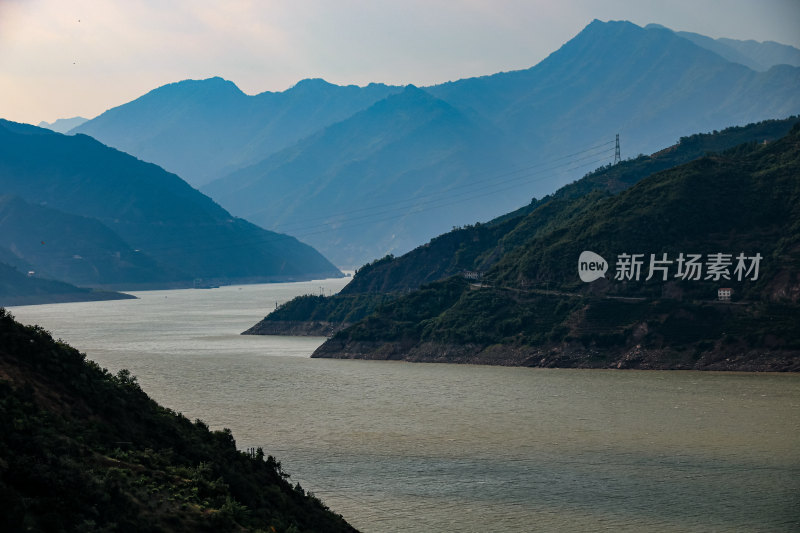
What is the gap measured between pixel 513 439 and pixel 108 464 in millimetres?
41353

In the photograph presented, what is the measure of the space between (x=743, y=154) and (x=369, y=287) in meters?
77.3

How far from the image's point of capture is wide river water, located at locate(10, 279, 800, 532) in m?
48.1

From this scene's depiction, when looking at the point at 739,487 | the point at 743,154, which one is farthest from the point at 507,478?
the point at 743,154

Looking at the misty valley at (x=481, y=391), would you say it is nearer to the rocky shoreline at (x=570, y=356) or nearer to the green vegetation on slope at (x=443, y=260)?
the rocky shoreline at (x=570, y=356)

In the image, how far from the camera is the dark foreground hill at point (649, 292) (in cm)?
11194

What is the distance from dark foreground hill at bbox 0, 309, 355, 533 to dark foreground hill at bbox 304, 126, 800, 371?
267ft

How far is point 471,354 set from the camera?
4941 inches

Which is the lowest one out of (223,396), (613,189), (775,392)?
(223,396)

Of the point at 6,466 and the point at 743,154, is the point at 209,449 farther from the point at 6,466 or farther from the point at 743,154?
the point at 743,154
